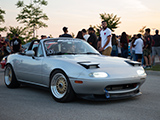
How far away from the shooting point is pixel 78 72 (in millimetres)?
4910

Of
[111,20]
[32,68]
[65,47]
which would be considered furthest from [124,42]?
[111,20]

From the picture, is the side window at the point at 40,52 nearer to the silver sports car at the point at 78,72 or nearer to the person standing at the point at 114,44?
the silver sports car at the point at 78,72

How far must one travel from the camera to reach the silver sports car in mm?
4859

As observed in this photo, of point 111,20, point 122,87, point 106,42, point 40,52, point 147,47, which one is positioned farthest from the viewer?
point 111,20

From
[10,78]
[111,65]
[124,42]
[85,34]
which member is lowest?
[10,78]

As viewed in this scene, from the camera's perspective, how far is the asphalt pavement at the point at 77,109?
13.5 ft

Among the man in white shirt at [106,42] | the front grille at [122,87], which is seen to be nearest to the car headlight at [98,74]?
the front grille at [122,87]

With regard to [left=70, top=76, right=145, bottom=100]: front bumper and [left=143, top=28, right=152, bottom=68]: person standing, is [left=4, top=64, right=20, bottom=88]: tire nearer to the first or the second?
[left=70, top=76, right=145, bottom=100]: front bumper

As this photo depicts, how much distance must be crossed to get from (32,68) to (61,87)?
1213 mm

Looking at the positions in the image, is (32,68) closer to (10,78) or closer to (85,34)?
(10,78)

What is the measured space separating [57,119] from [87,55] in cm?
230

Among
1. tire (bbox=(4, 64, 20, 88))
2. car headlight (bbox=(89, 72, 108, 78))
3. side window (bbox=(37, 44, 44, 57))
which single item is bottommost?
tire (bbox=(4, 64, 20, 88))

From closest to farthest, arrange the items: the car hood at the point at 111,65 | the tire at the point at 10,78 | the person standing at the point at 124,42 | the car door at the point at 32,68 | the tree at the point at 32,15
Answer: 1. the car hood at the point at 111,65
2. the car door at the point at 32,68
3. the tire at the point at 10,78
4. the person standing at the point at 124,42
5. the tree at the point at 32,15

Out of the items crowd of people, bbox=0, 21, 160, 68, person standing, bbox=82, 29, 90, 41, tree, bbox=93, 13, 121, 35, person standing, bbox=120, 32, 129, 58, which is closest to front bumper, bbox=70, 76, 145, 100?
crowd of people, bbox=0, 21, 160, 68
